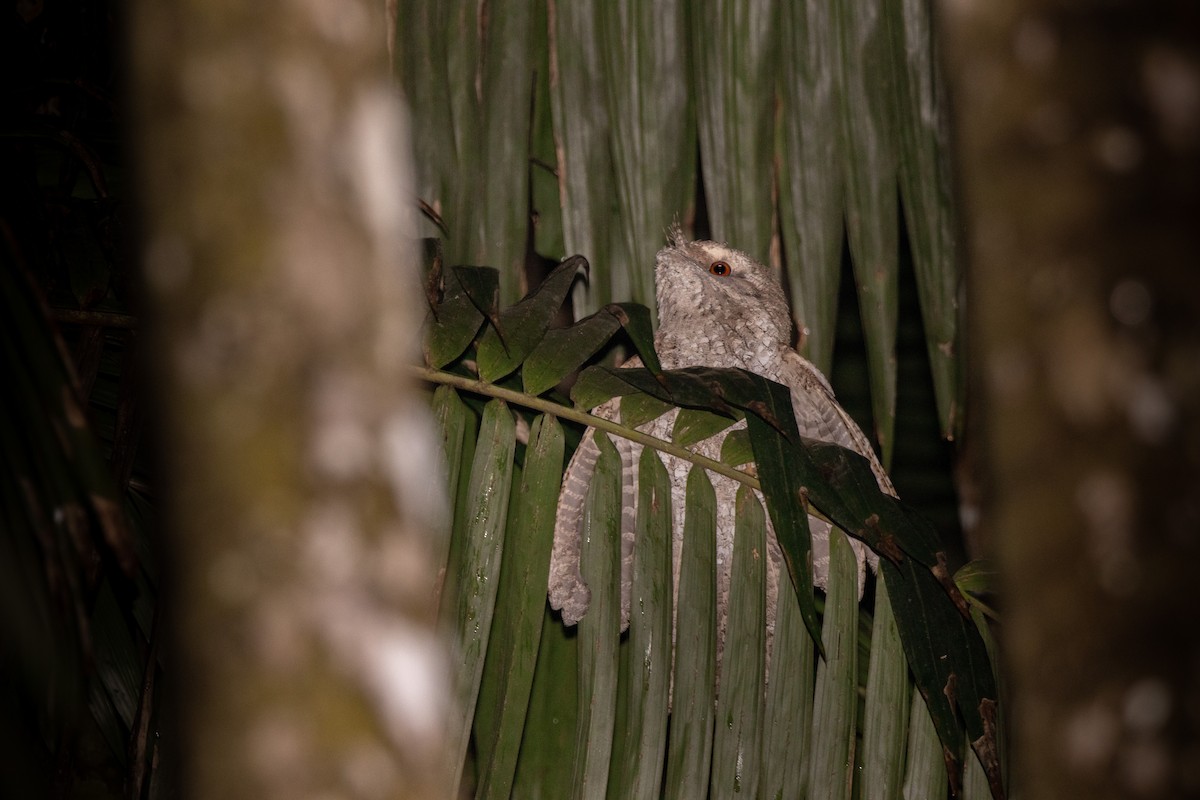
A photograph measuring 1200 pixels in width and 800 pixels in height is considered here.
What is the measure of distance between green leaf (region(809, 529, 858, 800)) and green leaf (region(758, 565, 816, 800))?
0.8 inches

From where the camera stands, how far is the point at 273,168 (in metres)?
0.49

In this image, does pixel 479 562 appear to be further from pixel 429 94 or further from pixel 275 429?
pixel 275 429

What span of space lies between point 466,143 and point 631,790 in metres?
1.35

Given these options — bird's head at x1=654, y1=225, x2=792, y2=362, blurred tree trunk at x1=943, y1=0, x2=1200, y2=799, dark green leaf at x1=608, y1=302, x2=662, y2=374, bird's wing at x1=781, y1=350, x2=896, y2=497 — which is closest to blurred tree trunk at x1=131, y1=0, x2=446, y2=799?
blurred tree trunk at x1=943, y1=0, x2=1200, y2=799

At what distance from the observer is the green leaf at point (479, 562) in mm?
Answer: 1882

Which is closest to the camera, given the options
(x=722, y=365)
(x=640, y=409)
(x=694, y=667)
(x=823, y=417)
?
(x=694, y=667)

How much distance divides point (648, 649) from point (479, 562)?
34 cm

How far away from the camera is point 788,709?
200 centimetres

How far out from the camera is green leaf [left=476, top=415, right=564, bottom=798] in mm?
1916

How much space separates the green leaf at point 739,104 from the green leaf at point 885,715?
0.87m

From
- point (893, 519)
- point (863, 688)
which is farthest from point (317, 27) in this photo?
point (863, 688)

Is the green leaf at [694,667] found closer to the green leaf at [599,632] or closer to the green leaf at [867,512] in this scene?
the green leaf at [599,632]

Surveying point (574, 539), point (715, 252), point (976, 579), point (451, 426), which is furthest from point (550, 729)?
point (715, 252)

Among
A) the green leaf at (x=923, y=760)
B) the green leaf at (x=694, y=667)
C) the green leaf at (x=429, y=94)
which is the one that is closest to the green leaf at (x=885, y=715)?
the green leaf at (x=923, y=760)
